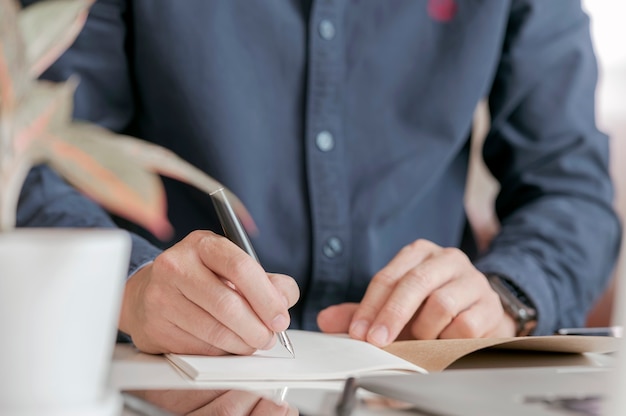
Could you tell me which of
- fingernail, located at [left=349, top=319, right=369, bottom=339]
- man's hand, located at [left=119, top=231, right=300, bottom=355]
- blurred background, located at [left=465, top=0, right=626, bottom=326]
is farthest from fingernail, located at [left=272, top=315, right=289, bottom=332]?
blurred background, located at [left=465, top=0, right=626, bottom=326]

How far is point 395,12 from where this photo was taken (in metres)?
0.90

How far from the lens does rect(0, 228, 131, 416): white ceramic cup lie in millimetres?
297

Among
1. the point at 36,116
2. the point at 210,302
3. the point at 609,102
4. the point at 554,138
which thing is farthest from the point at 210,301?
the point at 609,102

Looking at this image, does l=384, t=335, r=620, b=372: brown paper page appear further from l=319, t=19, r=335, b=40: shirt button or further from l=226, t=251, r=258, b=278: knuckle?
l=319, t=19, r=335, b=40: shirt button

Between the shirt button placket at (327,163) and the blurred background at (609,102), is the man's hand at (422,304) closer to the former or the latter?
the shirt button placket at (327,163)

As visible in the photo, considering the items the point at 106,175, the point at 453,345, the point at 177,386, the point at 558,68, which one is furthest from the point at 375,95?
the point at 106,175

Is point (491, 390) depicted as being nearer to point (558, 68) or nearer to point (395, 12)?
point (395, 12)

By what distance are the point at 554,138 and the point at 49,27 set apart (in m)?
0.80

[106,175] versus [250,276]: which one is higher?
[106,175]

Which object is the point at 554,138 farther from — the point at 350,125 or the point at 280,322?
the point at 280,322

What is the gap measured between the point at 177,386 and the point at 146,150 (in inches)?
7.5

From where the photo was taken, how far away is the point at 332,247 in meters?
0.87

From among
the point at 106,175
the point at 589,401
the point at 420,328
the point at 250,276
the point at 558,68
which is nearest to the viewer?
the point at 106,175

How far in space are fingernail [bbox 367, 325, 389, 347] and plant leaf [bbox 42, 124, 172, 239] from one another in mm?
313
